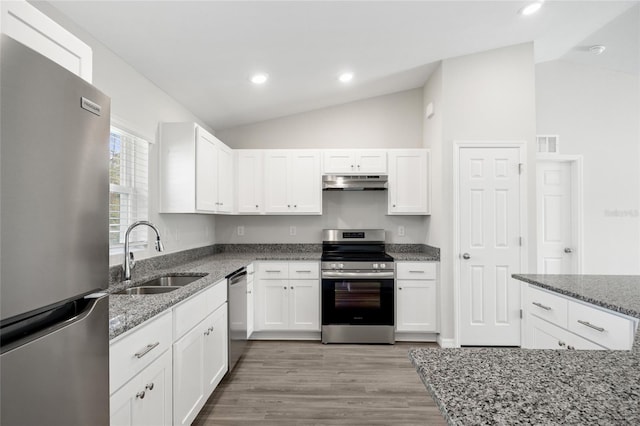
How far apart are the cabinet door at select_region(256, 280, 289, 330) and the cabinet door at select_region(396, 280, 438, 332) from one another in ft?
4.21

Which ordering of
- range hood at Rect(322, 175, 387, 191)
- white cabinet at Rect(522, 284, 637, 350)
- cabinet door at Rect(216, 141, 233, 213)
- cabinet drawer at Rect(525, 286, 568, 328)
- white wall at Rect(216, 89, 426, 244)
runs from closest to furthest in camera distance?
white cabinet at Rect(522, 284, 637, 350) < cabinet drawer at Rect(525, 286, 568, 328) < cabinet door at Rect(216, 141, 233, 213) < range hood at Rect(322, 175, 387, 191) < white wall at Rect(216, 89, 426, 244)

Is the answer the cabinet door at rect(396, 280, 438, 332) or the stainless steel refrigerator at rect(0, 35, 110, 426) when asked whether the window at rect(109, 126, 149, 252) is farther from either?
the cabinet door at rect(396, 280, 438, 332)

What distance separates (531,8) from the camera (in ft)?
8.77

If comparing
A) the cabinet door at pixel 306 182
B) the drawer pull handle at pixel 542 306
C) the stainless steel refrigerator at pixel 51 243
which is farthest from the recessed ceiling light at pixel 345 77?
the stainless steel refrigerator at pixel 51 243

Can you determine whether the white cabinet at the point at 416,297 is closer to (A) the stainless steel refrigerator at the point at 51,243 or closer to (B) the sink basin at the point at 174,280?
(B) the sink basin at the point at 174,280

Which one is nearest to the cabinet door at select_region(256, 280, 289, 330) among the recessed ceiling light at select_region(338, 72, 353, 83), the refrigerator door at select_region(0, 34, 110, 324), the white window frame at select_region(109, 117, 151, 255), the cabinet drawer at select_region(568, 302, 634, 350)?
the white window frame at select_region(109, 117, 151, 255)

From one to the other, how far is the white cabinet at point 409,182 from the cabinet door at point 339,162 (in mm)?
466

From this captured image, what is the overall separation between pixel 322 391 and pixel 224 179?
93.4 inches

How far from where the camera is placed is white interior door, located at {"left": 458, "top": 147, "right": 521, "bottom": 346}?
3311 millimetres

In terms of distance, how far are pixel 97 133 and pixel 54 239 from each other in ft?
1.07

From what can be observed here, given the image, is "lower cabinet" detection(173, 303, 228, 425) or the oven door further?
the oven door

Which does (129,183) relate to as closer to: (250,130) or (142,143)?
(142,143)

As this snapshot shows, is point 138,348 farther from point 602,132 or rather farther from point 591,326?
point 602,132

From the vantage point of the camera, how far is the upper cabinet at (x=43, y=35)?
726 mm
